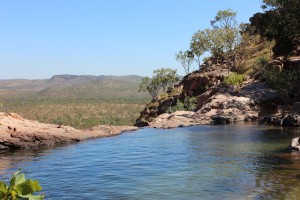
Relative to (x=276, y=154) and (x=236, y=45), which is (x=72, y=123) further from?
(x=276, y=154)

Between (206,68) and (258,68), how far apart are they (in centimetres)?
1755

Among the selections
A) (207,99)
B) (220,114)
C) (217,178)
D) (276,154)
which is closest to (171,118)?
(220,114)

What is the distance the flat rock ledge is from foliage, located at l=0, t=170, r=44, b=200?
27.2m

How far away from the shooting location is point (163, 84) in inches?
3814

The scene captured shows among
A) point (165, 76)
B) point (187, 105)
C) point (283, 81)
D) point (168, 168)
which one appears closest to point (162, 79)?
point (165, 76)

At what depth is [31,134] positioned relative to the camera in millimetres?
29328

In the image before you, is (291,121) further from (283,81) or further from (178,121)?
(178,121)

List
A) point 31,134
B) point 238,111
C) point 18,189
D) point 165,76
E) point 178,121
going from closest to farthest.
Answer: point 18,189 < point 31,134 < point 178,121 < point 238,111 < point 165,76

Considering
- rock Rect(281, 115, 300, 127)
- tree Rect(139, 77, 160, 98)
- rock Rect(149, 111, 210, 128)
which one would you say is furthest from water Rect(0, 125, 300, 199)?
tree Rect(139, 77, 160, 98)

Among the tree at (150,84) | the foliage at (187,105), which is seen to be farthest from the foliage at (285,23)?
the tree at (150,84)

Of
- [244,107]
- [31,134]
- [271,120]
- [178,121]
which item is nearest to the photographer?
[31,134]

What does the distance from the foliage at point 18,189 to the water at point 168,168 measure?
35.3 feet

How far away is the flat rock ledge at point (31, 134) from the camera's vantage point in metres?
28.4

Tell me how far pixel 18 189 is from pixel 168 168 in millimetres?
15946
